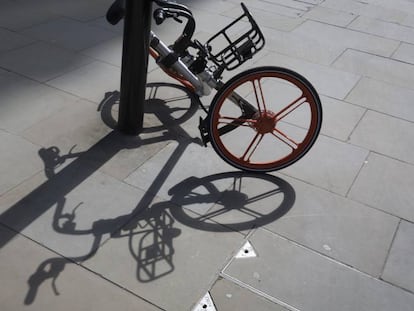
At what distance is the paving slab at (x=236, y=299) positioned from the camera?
277cm

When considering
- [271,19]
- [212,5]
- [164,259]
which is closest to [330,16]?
[271,19]

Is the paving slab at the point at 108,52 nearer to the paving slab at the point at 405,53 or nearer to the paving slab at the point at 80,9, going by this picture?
the paving slab at the point at 80,9

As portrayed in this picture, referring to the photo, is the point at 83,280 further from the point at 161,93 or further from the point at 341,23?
the point at 341,23

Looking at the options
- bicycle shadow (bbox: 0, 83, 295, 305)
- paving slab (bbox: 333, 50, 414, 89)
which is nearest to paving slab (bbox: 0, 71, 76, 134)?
bicycle shadow (bbox: 0, 83, 295, 305)

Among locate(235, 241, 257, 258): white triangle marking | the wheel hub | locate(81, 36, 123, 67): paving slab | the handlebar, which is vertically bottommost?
locate(81, 36, 123, 67): paving slab

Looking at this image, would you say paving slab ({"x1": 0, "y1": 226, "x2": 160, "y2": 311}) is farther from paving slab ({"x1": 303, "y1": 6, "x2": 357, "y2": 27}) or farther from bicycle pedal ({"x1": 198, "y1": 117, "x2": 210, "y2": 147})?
paving slab ({"x1": 303, "y1": 6, "x2": 357, "y2": 27})

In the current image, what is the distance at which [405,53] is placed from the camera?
6.37 m

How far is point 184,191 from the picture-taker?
3.58 meters

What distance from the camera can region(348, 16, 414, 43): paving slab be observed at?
6.88 m

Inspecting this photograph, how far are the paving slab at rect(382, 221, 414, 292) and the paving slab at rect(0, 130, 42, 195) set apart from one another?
2.37m

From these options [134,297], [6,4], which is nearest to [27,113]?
[134,297]

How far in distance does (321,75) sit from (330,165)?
1741 millimetres

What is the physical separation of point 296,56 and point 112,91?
227 cm

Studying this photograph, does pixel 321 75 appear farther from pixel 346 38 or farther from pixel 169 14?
pixel 169 14
